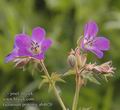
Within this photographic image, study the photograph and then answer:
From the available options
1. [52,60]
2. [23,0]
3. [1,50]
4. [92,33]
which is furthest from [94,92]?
[92,33]

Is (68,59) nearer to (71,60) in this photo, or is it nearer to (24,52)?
(71,60)

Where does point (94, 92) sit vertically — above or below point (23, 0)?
below

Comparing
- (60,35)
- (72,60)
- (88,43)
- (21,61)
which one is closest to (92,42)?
(88,43)

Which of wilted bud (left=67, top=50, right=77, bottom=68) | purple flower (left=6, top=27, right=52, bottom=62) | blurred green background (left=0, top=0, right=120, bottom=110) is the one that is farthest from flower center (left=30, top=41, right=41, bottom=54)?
blurred green background (left=0, top=0, right=120, bottom=110)

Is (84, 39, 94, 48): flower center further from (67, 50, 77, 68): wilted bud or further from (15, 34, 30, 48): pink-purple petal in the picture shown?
(15, 34, 30, 48): pink-purple petal

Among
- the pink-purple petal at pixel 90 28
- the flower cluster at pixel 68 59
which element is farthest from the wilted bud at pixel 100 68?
the pink-purple petal at pixel 90 28

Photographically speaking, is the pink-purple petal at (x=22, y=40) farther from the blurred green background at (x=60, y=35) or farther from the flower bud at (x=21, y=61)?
the blurred green background at (x=60, y=35)

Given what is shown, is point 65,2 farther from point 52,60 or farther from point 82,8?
point 52,60
